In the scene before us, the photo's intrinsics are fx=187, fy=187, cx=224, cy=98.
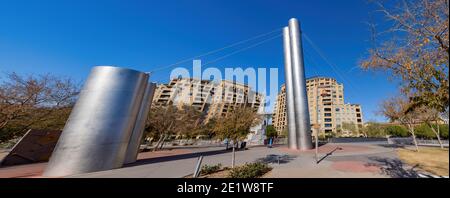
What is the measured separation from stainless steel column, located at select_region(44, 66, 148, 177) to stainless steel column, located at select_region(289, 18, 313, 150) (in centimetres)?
1800

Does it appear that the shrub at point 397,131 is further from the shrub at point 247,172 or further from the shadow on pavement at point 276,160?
the shrub at point 247,172

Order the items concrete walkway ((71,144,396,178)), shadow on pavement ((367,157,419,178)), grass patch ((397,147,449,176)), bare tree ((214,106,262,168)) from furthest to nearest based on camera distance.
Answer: bare tree ((214,106,262,168)) < grass patch ((397,147,449,176)) < concrete walkway ((71,144,396,178)) < shadow on pavement ((367,157,419,178))

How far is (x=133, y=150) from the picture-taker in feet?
40.5

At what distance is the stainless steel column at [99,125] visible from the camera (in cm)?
880

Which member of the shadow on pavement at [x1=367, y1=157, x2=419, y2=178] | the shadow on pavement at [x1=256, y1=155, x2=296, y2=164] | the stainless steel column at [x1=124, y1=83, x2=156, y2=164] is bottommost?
the shadow on pavement at [x1=256, y1=155, x2=296, y2=164]

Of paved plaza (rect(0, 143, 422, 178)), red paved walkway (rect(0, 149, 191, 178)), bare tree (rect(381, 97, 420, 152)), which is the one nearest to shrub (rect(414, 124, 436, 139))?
bare tree (rect(381, 97, 420, 152))

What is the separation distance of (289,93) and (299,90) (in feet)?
4.56

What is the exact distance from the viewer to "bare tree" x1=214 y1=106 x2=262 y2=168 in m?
10.9

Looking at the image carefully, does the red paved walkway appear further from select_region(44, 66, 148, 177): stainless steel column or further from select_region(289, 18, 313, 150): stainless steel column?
select_region(289, 18, 313, 150): stainless steel column

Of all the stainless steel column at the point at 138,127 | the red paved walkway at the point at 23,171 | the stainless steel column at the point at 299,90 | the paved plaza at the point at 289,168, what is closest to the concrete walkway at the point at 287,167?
the paved plaza at the point at 289,168

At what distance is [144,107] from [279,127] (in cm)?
11037

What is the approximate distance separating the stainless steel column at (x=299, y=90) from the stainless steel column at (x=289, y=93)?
1.62 ft
